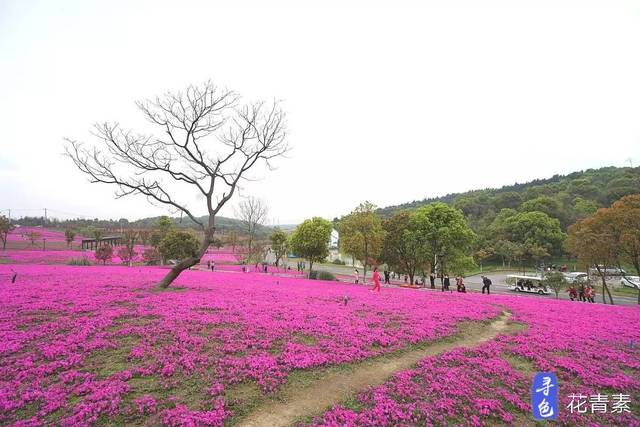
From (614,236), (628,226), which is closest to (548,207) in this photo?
(614,236)

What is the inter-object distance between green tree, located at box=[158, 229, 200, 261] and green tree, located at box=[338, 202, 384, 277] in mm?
23965

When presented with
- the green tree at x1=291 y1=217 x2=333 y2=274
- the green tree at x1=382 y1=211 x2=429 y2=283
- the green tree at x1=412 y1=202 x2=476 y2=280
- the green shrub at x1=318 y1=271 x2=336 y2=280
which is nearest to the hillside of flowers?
the green tree at x1=412 y1=202 x2=476 y2=280

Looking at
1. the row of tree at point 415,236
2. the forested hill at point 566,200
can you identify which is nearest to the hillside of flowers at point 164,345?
the row of tree at point 415,236

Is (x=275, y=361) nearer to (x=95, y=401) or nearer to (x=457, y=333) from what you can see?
(x=95, y=401)

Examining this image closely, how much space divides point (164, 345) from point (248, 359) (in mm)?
2775

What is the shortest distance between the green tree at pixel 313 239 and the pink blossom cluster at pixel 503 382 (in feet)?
97.9

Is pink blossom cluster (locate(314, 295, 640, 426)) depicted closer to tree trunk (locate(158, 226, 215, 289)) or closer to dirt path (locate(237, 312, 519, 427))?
dirt path (locate(237, 312, 519, 427))

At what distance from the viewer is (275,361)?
850cm

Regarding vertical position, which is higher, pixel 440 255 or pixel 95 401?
pixel 440 255

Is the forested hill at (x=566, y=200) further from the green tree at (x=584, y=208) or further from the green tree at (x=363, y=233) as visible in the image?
the green tree at (x=363, y=233)

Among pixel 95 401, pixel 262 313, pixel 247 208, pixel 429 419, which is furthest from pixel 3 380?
pixel 247 208

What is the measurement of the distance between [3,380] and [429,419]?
9324 mm

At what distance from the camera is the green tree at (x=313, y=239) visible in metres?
41.8

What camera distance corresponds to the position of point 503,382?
8.23 metres
